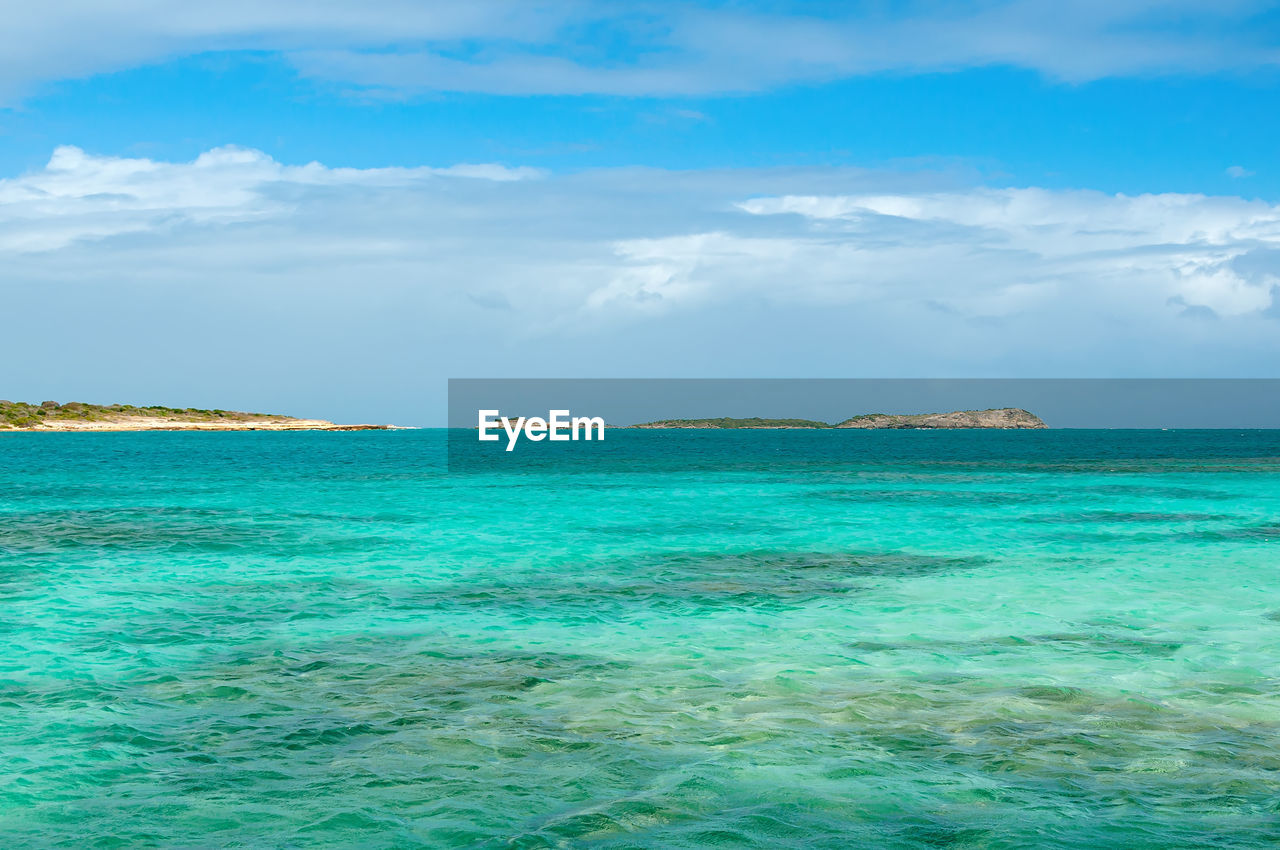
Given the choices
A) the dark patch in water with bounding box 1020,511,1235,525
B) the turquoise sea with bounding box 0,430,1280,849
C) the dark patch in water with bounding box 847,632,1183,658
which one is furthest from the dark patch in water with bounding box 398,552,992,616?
the dark patch in water with bounding box 1020,511,1235,525

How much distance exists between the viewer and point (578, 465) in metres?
82.1

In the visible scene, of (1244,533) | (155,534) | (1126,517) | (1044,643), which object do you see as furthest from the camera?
(1126,517)

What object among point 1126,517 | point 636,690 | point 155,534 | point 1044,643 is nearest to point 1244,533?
point 1126,517

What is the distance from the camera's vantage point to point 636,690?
1250 centimetres

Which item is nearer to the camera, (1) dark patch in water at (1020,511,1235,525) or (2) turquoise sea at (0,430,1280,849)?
(2) turquoise sea at (0,430,1280,849)

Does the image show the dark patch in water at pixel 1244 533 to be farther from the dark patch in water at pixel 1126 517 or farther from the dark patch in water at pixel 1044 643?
the dark patch in water at pixel 1044 643

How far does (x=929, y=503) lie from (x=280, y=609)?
30.8 metres

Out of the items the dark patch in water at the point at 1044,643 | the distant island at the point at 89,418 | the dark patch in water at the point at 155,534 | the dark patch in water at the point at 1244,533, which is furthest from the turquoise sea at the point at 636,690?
the distant island at the point at 89,418

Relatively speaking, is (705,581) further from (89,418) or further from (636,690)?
(89,418)

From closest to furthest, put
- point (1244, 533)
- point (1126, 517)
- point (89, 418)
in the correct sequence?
point (1244, 533), point (1126, 517), point (89, 418)

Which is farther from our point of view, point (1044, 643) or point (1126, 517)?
point (1126, 517)

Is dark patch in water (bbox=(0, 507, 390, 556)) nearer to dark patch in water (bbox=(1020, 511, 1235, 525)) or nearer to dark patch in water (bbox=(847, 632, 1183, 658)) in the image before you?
dark patch in water (bbox=(847, 632, 1183, 658))

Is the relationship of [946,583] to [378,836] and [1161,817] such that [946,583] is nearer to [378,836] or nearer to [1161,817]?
[1161,817]

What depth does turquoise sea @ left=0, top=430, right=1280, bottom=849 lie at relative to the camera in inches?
333
